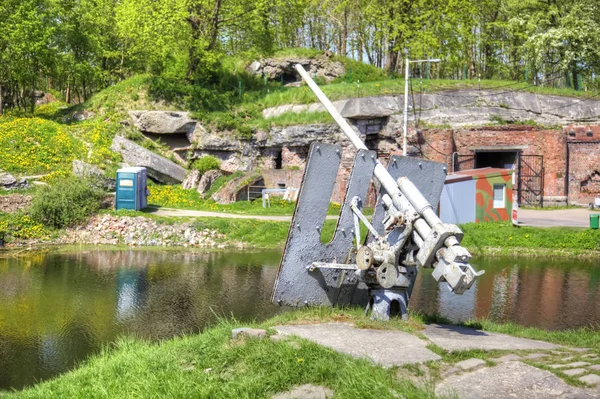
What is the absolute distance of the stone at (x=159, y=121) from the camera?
39562 millimetres

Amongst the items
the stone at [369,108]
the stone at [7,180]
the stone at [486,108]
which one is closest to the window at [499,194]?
the stone at [486,108]

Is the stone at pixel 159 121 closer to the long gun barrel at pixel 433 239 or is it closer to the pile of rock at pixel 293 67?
the pile of rock at pixel 293 67

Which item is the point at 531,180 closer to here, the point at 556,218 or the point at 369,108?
the point at 556,218

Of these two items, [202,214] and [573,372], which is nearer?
[573,372]

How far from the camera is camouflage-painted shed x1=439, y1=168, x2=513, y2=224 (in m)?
28.2

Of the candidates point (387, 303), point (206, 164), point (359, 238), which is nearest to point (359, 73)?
point (206, 164)

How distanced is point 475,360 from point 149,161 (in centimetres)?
3017

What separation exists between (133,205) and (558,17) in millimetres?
31988

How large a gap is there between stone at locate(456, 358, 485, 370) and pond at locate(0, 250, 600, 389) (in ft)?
21.0

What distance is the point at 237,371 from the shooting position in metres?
7.84

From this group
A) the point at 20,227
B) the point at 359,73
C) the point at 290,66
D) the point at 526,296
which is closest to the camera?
the point at 526,296

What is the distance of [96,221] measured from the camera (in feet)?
88.5

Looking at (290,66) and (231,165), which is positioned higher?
(290,66)

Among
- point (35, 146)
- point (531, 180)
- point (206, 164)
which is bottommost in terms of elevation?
point (531, 180)
